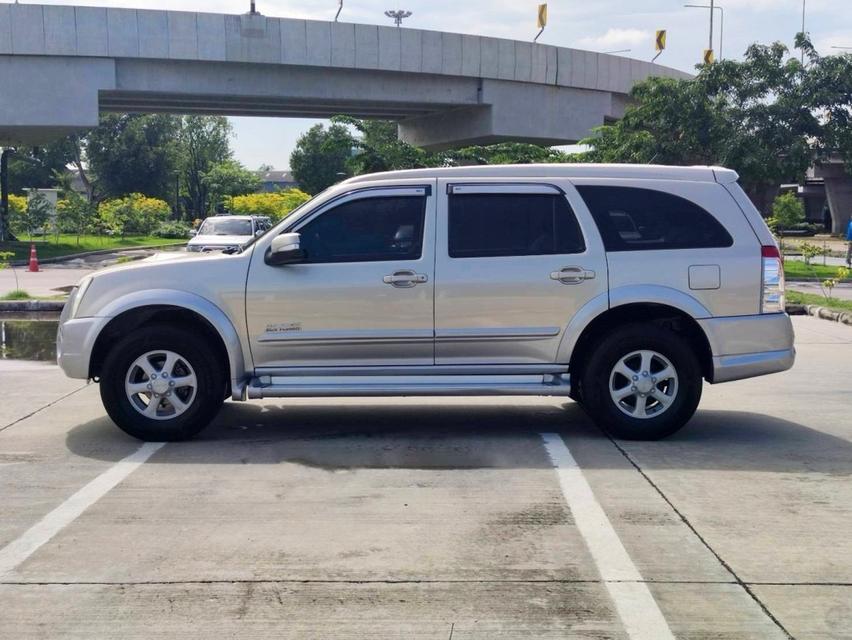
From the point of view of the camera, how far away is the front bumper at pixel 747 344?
7938 millimetres

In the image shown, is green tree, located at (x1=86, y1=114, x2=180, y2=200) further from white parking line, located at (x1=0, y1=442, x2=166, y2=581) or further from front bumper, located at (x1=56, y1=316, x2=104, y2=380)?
white parking line, located at (x1=0, y1=442, x2=166, y2=581)

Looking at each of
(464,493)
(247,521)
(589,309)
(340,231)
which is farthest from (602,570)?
(340,231)

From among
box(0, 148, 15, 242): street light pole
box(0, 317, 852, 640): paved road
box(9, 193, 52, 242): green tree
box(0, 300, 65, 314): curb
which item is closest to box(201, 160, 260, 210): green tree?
box(0, 148, 15, 242): street light pole

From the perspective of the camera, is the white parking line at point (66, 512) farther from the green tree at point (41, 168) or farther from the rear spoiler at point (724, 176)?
the green tree at point (41, 168)

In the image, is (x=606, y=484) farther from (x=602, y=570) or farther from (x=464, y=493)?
(x=602, y=570)

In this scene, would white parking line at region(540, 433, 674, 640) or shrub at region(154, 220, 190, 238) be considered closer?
white parking line at region(540, 433, 674, 640)

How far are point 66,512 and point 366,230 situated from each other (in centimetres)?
303

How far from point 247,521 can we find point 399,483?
116 centimetres

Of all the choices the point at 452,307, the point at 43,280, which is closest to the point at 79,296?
the point at 452,307

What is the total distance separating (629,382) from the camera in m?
7.95

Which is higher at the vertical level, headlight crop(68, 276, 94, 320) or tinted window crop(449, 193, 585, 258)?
tinted window crop(449, 193, 585, 258)

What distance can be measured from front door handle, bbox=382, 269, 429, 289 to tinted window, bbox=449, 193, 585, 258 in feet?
0.96

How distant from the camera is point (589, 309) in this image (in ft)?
25.8

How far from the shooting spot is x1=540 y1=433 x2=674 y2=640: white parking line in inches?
177
